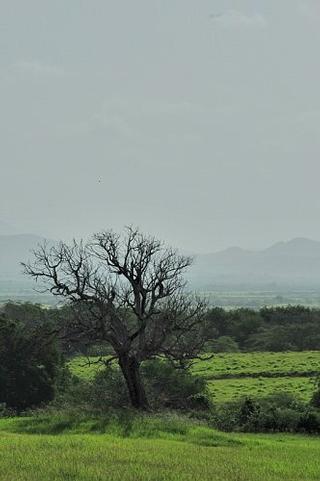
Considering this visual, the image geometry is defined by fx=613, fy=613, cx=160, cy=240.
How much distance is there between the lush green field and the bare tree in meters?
16.3

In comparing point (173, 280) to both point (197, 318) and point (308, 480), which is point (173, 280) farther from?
point (308, 480)

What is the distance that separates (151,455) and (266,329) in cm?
8401

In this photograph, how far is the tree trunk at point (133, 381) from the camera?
29719 millimetres

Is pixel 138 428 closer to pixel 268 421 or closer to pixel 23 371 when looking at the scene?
pixel 268 421

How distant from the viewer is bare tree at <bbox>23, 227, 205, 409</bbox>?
2984 centimetres

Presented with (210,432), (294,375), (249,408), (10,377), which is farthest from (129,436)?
(294,375)

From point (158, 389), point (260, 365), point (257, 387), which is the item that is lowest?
point (257, 387)

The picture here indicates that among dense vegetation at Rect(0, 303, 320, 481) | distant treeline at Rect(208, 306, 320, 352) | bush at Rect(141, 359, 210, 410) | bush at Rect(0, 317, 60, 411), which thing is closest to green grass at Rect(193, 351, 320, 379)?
distant treeline at Rect(208, 306, 320, 352)

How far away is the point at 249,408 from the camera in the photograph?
2638 centimetres

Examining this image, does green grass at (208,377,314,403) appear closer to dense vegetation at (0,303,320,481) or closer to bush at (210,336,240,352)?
dense vegetation at (0,303,320,481)

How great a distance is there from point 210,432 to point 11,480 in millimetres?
10583

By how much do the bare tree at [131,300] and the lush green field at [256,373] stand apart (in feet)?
53.5

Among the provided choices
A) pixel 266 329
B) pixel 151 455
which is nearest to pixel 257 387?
pixel 151 455

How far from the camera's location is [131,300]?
32094 millimetres
